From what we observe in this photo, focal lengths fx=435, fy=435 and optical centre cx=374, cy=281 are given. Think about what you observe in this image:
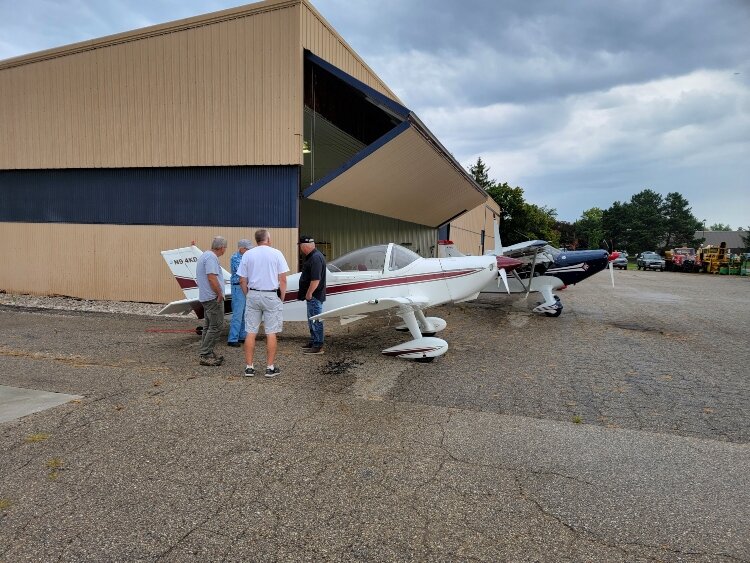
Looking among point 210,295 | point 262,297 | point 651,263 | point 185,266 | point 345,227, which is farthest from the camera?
point 651,263

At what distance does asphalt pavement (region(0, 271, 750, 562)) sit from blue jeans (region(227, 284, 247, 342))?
0.74 meters

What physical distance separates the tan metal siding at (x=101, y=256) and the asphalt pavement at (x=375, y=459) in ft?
16.0

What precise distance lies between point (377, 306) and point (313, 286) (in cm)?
100

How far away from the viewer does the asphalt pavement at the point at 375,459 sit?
92.6 inches

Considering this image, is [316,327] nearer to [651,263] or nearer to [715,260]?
[715,260]

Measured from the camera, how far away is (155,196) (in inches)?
460


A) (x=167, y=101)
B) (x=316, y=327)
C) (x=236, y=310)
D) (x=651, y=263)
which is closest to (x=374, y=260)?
(x=316, y=327)

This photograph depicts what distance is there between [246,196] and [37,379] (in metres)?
6.78

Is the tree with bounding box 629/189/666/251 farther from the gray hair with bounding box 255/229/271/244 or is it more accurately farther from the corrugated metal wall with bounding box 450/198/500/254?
the gray hair with bounding box 255/229/271/244

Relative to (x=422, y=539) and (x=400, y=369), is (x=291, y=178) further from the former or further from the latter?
(x=422, y=539)

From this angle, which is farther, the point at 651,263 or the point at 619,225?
the point at 619,225

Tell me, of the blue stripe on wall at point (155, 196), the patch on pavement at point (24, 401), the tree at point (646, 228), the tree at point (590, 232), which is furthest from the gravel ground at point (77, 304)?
the tree at point (646, 228)

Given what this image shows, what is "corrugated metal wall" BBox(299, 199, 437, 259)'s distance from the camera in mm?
14648

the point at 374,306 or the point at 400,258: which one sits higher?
the point at 400,258
